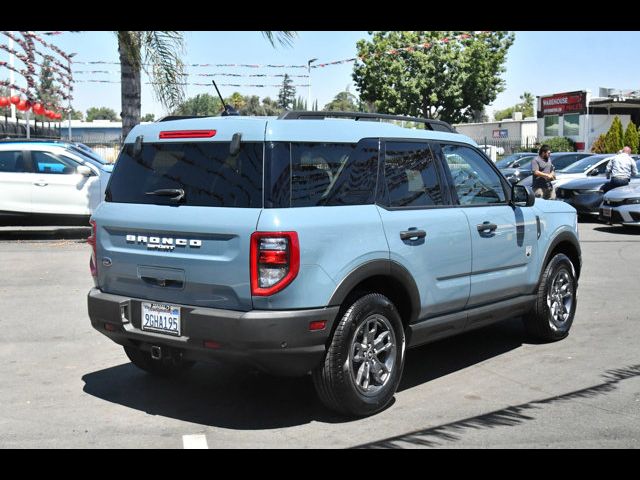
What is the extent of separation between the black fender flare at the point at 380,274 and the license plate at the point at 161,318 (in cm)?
98

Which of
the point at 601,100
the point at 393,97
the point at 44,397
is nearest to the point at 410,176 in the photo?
the point at 44,397

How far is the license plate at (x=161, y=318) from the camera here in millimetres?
5035

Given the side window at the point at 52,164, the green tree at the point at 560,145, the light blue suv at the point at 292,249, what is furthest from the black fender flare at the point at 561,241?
the green tree at the point at 560,145

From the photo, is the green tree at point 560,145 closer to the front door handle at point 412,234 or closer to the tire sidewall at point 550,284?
the tire sidewall at point 550,284

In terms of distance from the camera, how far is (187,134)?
5.30 metres

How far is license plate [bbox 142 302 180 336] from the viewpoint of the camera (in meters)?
5.04

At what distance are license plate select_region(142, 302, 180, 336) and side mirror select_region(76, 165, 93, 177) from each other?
35.0 feet

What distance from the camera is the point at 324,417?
5.34 meters

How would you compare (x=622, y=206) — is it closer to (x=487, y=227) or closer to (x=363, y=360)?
(x=487, y=227)

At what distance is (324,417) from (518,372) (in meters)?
1.93

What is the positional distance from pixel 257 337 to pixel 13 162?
12143mm

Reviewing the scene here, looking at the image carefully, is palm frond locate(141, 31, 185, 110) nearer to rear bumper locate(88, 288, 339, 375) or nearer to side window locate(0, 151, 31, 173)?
side window locate(0, 151, 31, 173)

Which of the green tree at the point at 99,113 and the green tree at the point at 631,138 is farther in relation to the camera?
the green tree at the point at 99,113

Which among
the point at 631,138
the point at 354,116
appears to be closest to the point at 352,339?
the point at 354,116
